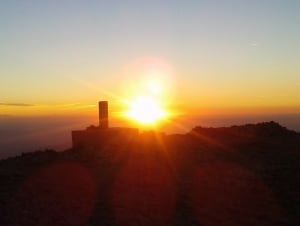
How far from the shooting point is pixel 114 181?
41.4 ft

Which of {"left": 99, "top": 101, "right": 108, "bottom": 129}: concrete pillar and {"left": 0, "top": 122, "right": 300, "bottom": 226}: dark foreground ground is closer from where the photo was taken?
{"left": 0, "top": 122, "right": 300, "bottom": 226}: dark foreground ground

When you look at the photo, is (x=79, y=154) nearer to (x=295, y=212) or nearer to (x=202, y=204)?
(x=202, y=204)

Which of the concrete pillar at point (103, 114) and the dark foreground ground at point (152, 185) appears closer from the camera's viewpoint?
the dark foreground ground at point (152, 185)

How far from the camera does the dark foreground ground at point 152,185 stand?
1045 centimetres

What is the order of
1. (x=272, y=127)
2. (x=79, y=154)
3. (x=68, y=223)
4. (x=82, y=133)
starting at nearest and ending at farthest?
1. (x=68, y=223)
2. (x=79, y=154)
3. (x=82, y=133)
4. (x=272, y=127)

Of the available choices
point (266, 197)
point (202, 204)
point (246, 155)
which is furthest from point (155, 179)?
point (246, 155)

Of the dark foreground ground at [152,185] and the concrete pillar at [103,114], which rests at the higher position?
the concrete pillar at [103,114]

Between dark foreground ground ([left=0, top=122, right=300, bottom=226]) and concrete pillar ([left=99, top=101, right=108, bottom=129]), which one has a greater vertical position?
concrete pillar ([left=99, top=101, right=108, bottom=129])

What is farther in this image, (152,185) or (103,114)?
(103,114)

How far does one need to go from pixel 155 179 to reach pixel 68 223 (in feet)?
11.6

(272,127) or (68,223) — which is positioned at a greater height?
(272,127)

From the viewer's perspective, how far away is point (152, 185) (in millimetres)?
12328

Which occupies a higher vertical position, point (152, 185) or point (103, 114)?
point (103, 114)

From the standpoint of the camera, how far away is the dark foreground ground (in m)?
10.5
